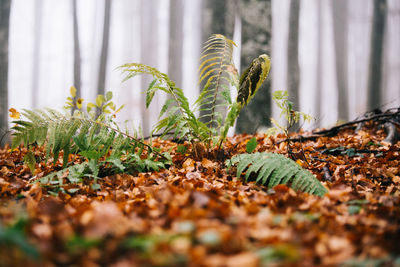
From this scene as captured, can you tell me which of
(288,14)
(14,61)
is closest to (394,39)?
(288,14)

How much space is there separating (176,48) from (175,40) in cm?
27

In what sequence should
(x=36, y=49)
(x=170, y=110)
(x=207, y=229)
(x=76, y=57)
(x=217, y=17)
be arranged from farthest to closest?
(x=36, y=49), (x=76, y=57), (x=217, y=17), (x=170, y=110), (x=207, y=229)

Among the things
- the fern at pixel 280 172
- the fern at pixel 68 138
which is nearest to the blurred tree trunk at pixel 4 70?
the fern at pixel 68 138

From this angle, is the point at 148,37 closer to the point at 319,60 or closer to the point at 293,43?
the point at 293,43

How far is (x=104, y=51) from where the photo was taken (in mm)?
7277

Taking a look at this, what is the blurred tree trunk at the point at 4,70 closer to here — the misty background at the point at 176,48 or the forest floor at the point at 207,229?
the misty background at the point at 176,48

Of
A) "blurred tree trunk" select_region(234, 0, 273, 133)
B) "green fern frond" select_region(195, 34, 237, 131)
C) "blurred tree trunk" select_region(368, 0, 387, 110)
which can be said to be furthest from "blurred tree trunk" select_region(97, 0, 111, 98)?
"blurred tree trunk" select_region(368, 0, 387, 110)

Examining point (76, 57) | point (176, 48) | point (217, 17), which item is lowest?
point (76, 57)

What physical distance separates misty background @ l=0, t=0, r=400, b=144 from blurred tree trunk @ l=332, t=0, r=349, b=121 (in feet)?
0.12

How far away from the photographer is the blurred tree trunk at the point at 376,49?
8695 mm

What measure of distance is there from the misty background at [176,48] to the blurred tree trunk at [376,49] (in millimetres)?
32

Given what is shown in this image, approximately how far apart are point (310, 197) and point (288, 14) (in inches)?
321

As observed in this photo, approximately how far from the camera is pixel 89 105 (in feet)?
9.47

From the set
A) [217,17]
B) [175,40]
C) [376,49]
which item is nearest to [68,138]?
[217,17]
